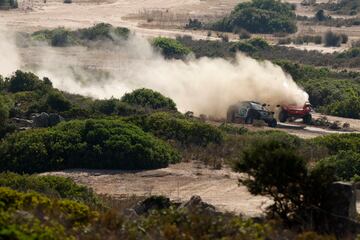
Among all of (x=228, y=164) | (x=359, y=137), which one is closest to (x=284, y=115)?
(x=359, y=137)

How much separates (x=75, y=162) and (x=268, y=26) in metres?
73.2

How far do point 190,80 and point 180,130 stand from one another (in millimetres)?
21403

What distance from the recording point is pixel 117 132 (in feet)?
132

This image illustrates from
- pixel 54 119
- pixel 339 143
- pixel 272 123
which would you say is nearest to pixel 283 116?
pixel 272 123

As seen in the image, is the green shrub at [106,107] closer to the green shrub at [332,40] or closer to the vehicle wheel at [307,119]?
the vehicle wheel at [307,119]

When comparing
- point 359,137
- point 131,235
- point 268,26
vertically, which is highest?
point 131,235

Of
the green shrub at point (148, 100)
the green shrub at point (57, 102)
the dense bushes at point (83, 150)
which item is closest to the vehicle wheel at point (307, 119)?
the green shrub at point (148, 100)

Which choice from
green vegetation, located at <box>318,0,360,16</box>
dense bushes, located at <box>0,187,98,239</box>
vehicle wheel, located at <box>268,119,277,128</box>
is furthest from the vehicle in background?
green vegetation, located at <box>318,0,360,16</box>

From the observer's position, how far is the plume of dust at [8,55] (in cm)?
7225

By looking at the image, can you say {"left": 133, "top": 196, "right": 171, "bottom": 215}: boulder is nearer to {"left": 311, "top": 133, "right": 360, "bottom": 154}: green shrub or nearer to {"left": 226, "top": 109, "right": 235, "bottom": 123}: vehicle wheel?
{"left": 311, "top": 133, "right": 360, "bottom": 154}: green shrub

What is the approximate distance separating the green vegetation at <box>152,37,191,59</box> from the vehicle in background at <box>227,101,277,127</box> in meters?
24.3

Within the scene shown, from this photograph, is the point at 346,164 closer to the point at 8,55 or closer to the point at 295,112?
the point at 295,112

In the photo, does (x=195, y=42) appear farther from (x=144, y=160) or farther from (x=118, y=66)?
(x=144, y=160)

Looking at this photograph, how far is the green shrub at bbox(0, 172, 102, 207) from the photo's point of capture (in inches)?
1148
